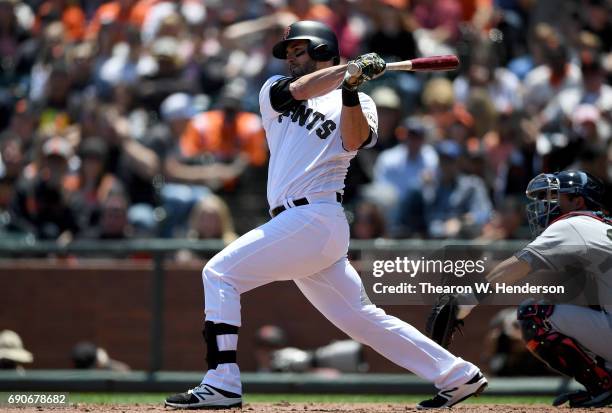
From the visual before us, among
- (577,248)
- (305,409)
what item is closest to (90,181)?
(305,409)

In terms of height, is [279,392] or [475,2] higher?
[475,2]

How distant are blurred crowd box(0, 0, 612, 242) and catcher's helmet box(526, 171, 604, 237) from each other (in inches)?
123

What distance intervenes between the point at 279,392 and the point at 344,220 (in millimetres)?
3526

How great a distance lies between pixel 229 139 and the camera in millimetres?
11203

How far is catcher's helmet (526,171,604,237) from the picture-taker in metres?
6.41

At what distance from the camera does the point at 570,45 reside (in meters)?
12.8

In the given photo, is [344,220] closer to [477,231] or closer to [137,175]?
[477,231]

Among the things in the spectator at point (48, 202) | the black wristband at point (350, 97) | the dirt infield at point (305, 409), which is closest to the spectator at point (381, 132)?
the spectator at point (48, 202)

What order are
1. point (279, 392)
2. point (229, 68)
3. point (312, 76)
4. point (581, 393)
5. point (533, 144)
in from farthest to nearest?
point (229, 68) → point (533, 144) → point (279, 392) → point (581, 393) → point (312, 76)

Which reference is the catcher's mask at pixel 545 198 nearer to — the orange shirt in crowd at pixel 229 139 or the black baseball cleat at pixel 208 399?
the black baseball cleat at pixel 208 399

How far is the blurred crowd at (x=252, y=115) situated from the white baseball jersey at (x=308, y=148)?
3.89 m

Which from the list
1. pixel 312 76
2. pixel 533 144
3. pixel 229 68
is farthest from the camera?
pixel 229 68

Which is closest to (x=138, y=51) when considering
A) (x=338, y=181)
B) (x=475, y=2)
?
(x=475, y=2)

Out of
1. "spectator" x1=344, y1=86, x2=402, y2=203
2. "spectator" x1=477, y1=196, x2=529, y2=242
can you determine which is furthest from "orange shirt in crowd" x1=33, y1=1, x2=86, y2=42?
"spectator" x1=477, y1=196, x2=529, y2=242
